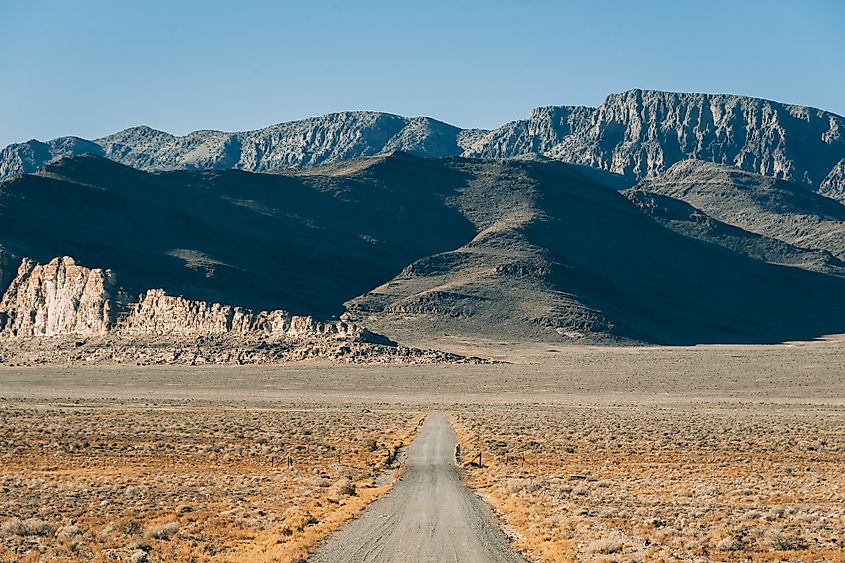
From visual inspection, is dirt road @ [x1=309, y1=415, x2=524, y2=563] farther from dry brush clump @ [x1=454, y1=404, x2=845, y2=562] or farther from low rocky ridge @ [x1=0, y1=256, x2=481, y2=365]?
low rocky ridge @ [x1=0, y1=256, x2=481, y2=365]

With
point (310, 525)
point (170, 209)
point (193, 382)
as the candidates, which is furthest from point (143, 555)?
point (170, 209)

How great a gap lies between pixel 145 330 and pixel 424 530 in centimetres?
11905

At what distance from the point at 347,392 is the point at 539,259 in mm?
104077

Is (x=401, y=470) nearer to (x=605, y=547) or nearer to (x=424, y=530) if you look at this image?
(x=424, y=530)

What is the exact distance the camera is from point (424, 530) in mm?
24953

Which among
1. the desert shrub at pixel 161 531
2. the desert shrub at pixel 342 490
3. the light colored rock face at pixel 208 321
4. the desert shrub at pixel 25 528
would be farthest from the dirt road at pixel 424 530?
the light colored rock face at pixel 208 321

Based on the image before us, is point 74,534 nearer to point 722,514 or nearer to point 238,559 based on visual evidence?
point 238,559

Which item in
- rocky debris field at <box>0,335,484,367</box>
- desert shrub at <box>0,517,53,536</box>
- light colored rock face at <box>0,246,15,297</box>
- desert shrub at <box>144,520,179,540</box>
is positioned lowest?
rocky debris field at <box>0,335,484,367</box>

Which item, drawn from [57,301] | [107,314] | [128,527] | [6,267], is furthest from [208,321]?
[128,527]

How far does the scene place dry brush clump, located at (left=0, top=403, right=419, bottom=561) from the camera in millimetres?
22734

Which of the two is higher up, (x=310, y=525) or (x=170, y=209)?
(x=170, y=209)

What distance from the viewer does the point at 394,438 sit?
166 feet

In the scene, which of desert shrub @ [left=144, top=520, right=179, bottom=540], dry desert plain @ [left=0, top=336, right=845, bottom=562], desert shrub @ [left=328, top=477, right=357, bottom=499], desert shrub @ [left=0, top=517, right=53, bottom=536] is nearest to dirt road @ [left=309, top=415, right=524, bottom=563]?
dry desert plain @ [left=0, top=336, right=845, bottom=562]

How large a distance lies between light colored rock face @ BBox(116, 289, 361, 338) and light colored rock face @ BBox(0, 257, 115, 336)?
4537 millimetres
